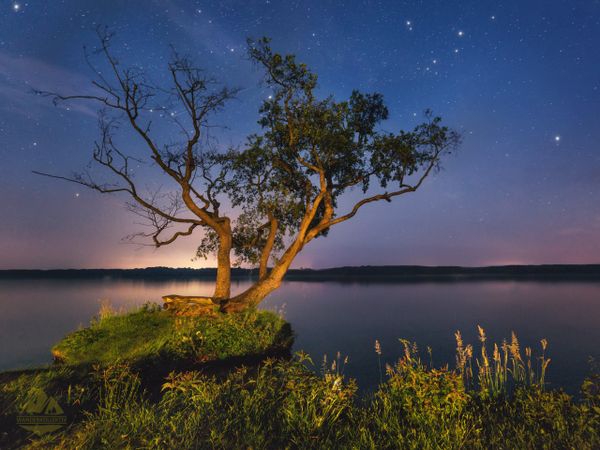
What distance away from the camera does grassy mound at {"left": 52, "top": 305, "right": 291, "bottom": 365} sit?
11539 millimetres

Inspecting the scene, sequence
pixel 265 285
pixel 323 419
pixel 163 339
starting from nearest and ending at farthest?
pixel 323 419
pixel 163 339
pixel 265 285

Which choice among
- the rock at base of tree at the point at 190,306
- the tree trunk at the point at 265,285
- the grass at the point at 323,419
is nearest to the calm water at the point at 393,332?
the rock at base of tree at the point at 190,306

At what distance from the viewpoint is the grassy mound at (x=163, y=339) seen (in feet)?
37.9

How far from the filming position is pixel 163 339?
12016mm

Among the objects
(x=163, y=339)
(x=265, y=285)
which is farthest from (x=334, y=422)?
(x=265, y=285)

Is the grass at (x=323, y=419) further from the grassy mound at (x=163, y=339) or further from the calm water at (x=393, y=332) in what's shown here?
the calm water at (x=393, y=332)

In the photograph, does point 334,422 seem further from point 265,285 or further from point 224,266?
point 224,266

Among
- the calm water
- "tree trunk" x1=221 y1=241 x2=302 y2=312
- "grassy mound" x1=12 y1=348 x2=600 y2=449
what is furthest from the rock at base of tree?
"grassy mound" x1=12 y1=348 x2=600 y2=449

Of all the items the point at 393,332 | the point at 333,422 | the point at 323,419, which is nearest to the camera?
the point at 323,419

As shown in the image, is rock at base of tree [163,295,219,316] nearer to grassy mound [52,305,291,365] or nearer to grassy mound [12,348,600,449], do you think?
grassy mound [52,305,291,365]

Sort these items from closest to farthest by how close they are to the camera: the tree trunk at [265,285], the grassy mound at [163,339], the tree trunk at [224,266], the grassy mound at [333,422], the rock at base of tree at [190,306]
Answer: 1. the grassy mound at [333,422]
2. the grassy mound at [163,339]
3. the rock at base of tree at [190,306]
4. the tree trunk at [265,285]
5. the tree trunk at [224,266]

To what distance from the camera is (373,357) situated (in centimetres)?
1795

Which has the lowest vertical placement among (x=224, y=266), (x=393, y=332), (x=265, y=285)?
(x=393, y=332)

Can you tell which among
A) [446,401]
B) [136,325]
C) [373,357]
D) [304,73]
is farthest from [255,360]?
[304,73]
